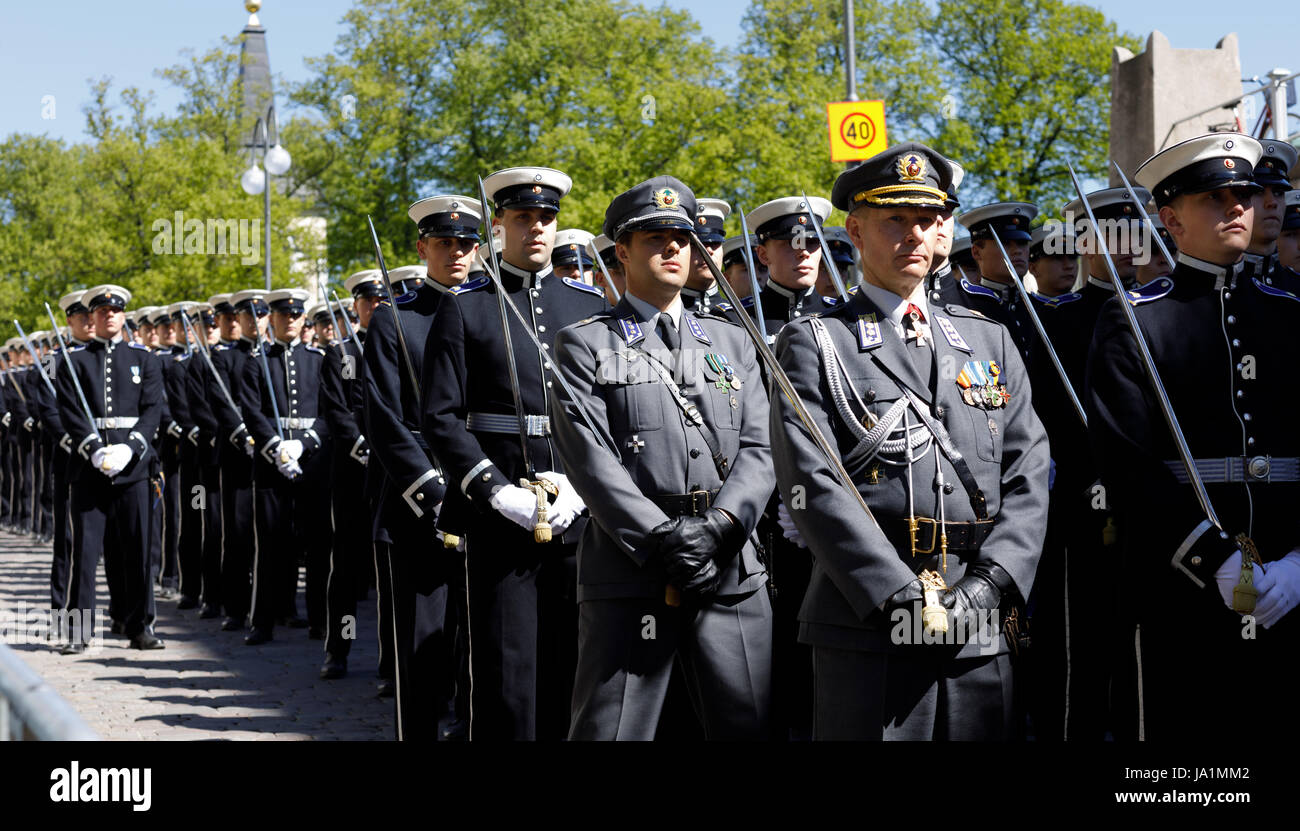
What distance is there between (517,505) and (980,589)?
211 cm

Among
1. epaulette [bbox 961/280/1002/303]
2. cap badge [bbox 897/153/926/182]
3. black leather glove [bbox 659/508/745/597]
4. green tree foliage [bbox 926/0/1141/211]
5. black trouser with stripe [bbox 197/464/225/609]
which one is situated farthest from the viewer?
green tree foliage [bbox 926/0/1141/211]

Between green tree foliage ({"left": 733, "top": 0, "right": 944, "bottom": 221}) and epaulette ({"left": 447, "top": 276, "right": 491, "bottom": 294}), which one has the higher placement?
green tree foliage ({"left": 733, "top": 0, "right": 944, "bottom": 221})

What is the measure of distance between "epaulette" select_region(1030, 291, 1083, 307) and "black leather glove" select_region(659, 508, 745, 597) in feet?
9.57

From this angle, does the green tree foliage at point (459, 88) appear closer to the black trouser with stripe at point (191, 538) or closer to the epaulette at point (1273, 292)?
the black trouser with stripe at point (191, 538)

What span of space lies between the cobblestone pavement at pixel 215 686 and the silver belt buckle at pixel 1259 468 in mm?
4542

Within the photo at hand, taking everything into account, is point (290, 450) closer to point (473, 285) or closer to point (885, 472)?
point (473, 285)

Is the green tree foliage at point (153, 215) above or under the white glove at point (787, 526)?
above

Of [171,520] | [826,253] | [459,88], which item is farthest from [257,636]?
[459,88]

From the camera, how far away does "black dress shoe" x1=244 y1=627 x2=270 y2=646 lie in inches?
426

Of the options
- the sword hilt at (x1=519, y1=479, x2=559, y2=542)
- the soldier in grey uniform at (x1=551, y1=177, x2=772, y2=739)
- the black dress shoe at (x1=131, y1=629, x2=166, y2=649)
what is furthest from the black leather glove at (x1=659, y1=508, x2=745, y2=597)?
the black dress shoe at (x1=131, y1=629, x2=166, y2=649)

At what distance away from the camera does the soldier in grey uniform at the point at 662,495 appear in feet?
14.5

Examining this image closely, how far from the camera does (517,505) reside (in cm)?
536

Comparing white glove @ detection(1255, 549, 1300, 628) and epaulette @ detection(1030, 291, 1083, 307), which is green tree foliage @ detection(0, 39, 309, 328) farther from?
white glove @ detection(1255, 549, 1300, 628)

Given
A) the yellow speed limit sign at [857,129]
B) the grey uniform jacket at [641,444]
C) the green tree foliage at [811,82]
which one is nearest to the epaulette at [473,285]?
the grey uniform jacket at [641,444]
